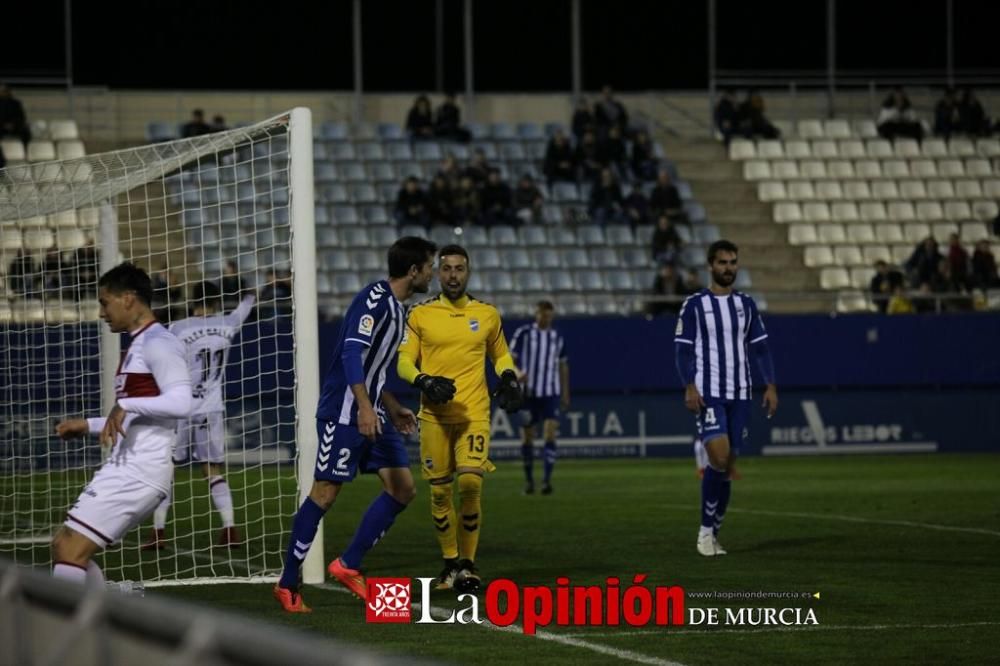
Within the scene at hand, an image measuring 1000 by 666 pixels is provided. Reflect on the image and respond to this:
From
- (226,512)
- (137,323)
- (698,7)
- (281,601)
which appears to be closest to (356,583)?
(281,601)

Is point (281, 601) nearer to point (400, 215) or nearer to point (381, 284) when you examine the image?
point (381, 284)

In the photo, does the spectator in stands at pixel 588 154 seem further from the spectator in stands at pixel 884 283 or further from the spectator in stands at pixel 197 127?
the spectator in stands at pixel 197 127

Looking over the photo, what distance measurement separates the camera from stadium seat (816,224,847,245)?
31.4m

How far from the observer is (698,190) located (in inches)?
1289

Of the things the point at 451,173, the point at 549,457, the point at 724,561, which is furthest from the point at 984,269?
the point at 724,561

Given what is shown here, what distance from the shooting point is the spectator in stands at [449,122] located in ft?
103

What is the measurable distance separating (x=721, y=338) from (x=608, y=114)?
63.7ft

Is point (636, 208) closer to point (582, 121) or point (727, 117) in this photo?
point (582, 121)

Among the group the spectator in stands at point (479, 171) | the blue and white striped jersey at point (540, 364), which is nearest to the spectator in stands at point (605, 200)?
the spectator in stands at point (479, 171)

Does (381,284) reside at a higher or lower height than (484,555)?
higher

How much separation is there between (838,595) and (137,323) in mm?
4612

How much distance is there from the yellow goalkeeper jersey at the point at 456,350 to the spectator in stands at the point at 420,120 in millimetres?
20953

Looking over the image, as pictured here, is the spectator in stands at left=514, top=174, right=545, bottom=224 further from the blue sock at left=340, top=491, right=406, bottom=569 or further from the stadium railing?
the stadium railing

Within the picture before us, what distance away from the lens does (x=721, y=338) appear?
12.4 metres
